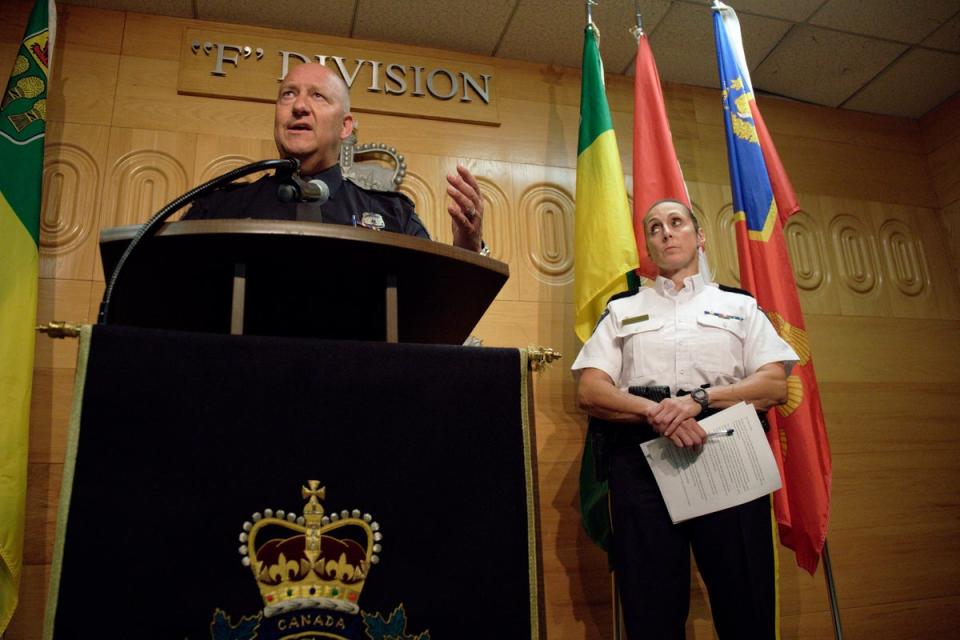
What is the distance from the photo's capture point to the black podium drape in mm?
690

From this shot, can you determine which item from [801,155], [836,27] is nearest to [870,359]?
[801,155]

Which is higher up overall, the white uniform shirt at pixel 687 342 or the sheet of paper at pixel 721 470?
the white uniform shirt at pixel 687 342

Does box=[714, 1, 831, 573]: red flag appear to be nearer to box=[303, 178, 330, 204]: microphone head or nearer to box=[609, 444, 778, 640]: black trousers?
box=[609, 444, 778, 640]: black trousers

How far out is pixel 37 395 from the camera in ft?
7.20

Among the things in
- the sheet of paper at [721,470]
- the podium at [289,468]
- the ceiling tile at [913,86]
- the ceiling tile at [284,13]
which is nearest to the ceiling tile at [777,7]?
the ceiling tile at [913,86]

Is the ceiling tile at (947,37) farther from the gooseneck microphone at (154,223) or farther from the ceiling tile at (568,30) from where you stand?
the gooseneck microphone at (154,223)

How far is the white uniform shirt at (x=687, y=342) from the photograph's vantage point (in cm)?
173

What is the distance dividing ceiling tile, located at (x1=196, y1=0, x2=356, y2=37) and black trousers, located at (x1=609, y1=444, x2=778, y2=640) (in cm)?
223

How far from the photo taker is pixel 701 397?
1.62 m

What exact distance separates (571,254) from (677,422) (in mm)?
1364

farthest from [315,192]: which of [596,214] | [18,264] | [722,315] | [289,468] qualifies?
[596,214]

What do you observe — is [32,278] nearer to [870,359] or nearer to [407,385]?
[407,385]

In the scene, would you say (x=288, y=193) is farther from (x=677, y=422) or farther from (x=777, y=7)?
(x=777, y=7)

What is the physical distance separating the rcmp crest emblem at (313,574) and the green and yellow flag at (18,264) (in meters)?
1.45
